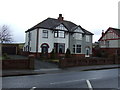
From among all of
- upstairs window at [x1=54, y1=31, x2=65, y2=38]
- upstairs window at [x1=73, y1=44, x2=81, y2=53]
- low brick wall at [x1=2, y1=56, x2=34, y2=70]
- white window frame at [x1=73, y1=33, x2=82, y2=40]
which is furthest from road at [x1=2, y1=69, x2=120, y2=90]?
white window frame at [x1=73, y1=33, x2=82, y2=40]

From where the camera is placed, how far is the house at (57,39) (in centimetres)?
3128

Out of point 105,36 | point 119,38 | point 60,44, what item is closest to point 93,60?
point 60,44

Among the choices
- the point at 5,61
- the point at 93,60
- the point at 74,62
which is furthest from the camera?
the point at 93,60

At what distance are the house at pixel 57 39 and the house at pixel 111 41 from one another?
43.8 ft

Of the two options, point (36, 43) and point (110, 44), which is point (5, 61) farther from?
point (110, 44)

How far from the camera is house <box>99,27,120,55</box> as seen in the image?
4712cm

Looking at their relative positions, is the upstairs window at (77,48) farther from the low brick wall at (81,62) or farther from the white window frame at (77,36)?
the low brick wall at (81,62)

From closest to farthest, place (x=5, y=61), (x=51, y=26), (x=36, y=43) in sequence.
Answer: (x=5, y=61), (x=36, y=43), (x=51, y=26)

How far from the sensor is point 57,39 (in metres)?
32.8

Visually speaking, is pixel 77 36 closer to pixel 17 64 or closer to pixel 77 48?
pixel 77 48

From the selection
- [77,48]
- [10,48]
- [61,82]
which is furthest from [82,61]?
[10,48]

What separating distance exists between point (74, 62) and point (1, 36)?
945 inches

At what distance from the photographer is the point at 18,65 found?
56.5 ft

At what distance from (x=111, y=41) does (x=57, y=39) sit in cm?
2413
